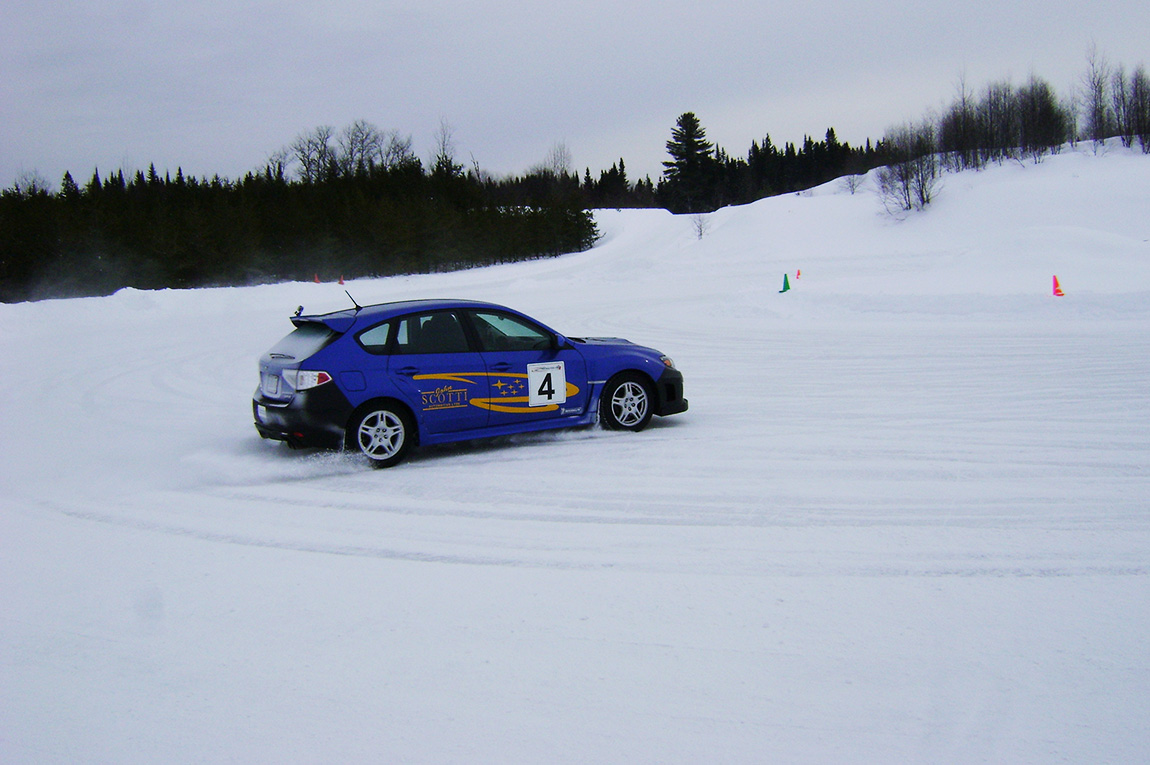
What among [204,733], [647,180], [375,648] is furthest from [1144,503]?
[647,180]

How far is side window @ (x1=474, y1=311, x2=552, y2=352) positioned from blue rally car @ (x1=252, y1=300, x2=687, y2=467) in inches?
0.4

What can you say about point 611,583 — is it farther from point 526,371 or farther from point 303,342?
point 303,342

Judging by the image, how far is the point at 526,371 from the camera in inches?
319

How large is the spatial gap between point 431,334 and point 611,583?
3846 millimetres

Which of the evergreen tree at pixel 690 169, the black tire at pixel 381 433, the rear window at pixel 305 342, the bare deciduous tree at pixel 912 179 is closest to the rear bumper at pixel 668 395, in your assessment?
the black tire at pixel 381 433

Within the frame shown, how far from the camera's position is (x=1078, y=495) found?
6164 mm

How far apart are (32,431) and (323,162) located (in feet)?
299

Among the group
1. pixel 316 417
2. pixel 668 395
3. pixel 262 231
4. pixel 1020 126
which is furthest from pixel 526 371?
pixel 1020 126

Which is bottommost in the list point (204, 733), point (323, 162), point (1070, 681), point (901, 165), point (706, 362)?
point (1070, 681)

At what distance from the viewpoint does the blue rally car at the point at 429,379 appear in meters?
7.26

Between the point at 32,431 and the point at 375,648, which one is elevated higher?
the point at 32,431

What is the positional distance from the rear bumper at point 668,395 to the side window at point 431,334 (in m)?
2.29

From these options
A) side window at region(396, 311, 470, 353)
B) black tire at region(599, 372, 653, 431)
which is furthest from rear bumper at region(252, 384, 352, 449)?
black tire at region(599, 372, 653, 431)

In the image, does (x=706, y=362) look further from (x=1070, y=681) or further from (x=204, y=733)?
(x=204, y=733)
